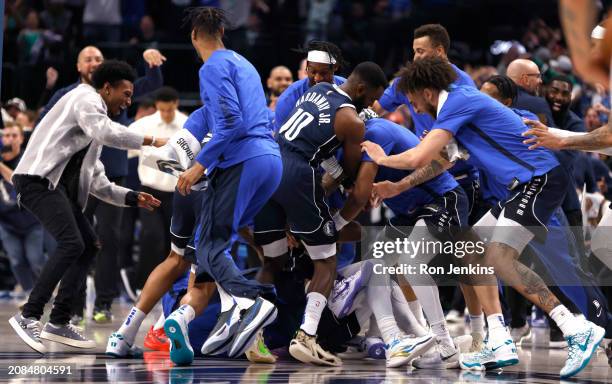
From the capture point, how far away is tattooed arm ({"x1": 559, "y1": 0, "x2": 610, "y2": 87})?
9.66ft

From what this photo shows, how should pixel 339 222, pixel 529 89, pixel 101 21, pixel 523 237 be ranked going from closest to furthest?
pixel 523 237
pixel 339 222
pixel 529 89
pixel 101 21

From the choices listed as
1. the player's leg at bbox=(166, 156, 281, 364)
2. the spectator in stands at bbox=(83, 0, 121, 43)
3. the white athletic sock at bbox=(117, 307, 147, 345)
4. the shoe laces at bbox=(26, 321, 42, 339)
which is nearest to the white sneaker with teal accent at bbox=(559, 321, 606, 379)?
the player's leg at bbox=(166, 156, 281, 364)

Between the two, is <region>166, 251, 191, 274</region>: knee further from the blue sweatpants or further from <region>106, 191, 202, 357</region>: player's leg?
the blue sweatpants

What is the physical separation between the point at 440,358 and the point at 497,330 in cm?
56

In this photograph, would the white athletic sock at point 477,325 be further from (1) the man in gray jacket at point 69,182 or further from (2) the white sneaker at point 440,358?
(1) the man in gray jacket at point 69,182

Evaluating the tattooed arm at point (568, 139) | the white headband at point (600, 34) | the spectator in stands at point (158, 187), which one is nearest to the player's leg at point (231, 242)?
the tattooed arm at point (568, 139)

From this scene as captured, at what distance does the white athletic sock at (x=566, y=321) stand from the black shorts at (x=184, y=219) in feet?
7.72

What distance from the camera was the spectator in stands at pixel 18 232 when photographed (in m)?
11.3

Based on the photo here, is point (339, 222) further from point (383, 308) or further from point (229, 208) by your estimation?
point (229, 208)

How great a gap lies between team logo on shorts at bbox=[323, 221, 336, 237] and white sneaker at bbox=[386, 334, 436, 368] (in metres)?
0.75

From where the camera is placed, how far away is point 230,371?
6098mm

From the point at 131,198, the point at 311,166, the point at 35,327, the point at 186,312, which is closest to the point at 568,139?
the point at 311,166

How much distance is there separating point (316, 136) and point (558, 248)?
6.78 feet

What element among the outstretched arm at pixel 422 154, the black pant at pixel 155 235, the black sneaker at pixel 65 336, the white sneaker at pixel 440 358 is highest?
the outstretched arm at pixel 422 154
